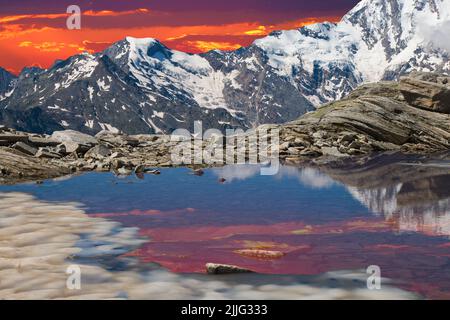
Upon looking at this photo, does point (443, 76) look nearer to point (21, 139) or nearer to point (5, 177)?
point (21, 139)

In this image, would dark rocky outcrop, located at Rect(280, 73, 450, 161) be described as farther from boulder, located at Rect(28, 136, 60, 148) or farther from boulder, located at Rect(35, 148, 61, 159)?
boulder, located at Rect(28, 136, 60, 148)

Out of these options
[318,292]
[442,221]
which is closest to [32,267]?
[318,292]

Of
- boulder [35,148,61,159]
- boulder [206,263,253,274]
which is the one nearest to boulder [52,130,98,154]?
boulder [35,148,61,159]

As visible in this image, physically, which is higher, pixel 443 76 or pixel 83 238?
pixel 443 76

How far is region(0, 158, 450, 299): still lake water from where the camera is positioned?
1523 cm

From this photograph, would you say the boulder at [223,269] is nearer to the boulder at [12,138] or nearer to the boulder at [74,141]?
the boulder at [12,138]

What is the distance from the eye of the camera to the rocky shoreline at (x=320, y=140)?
38469 mm

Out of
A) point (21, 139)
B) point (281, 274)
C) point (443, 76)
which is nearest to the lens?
point (281, 274)

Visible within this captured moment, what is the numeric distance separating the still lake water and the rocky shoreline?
10.6 feet

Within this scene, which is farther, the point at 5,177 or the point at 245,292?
the point at 5,177

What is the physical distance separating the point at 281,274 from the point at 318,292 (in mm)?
1845

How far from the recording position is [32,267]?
14.4 m

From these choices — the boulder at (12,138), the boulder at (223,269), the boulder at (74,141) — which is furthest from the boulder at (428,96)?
the boulder at (223,269)

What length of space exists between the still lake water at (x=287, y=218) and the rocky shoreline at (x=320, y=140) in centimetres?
323
